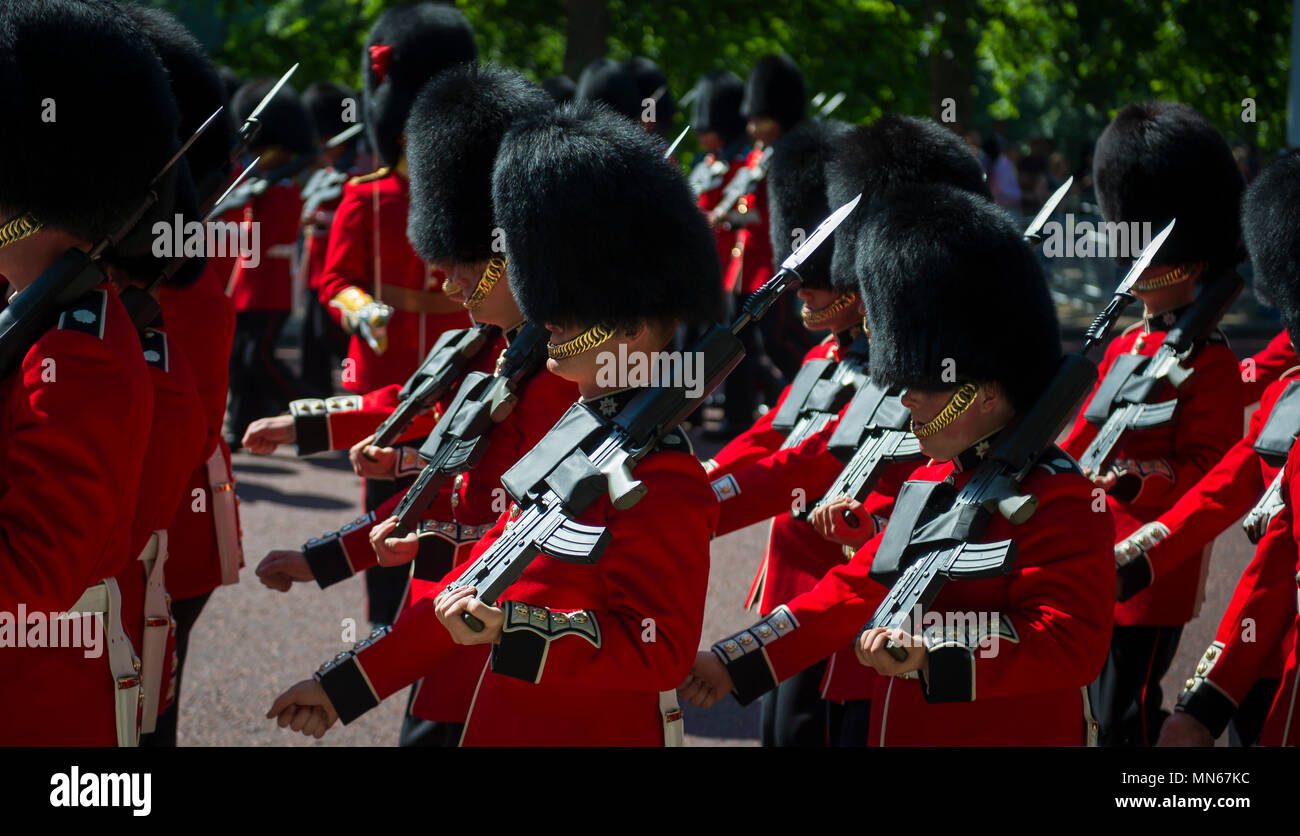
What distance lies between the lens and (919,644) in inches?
90.3

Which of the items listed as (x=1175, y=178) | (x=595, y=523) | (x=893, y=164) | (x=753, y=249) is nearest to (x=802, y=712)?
(x=893, y=164)

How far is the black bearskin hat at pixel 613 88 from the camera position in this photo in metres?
8.70

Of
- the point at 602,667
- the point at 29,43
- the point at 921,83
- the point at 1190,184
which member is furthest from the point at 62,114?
the point at 921,83

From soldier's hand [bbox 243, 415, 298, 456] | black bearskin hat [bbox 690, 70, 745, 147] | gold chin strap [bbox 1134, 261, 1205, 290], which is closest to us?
soldier's hand [bbox 243, 415, 298, 456]

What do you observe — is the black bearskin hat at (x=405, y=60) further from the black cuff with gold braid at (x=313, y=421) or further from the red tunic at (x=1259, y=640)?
the red tunic at (x=1259, y=640)

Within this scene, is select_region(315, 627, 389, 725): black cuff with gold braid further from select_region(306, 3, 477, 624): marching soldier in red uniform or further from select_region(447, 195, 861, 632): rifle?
select_region(306, 3, 477, 624): marching soldier in red uniform

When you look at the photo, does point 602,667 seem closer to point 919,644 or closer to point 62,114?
point 919,644

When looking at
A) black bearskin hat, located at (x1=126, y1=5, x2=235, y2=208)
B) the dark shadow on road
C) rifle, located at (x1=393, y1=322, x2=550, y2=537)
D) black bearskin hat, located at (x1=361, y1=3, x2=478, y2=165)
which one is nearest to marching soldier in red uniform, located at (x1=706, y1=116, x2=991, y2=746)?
rifle, located at (x1=393, y1=322, x2=550, y2=537)

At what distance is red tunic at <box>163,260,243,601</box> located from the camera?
3318mm

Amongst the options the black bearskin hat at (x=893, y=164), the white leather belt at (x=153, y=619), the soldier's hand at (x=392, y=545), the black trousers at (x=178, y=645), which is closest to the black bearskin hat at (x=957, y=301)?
the black bearskin hat at (x=893, y=164)

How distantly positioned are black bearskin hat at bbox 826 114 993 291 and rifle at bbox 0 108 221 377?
1870 millimetres

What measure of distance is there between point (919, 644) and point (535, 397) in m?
1.04

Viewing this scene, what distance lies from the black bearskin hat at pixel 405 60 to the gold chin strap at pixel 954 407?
2901mm

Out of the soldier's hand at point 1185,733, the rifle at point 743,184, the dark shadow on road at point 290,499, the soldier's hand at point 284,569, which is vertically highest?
the soldier's hand at point 1185,733
